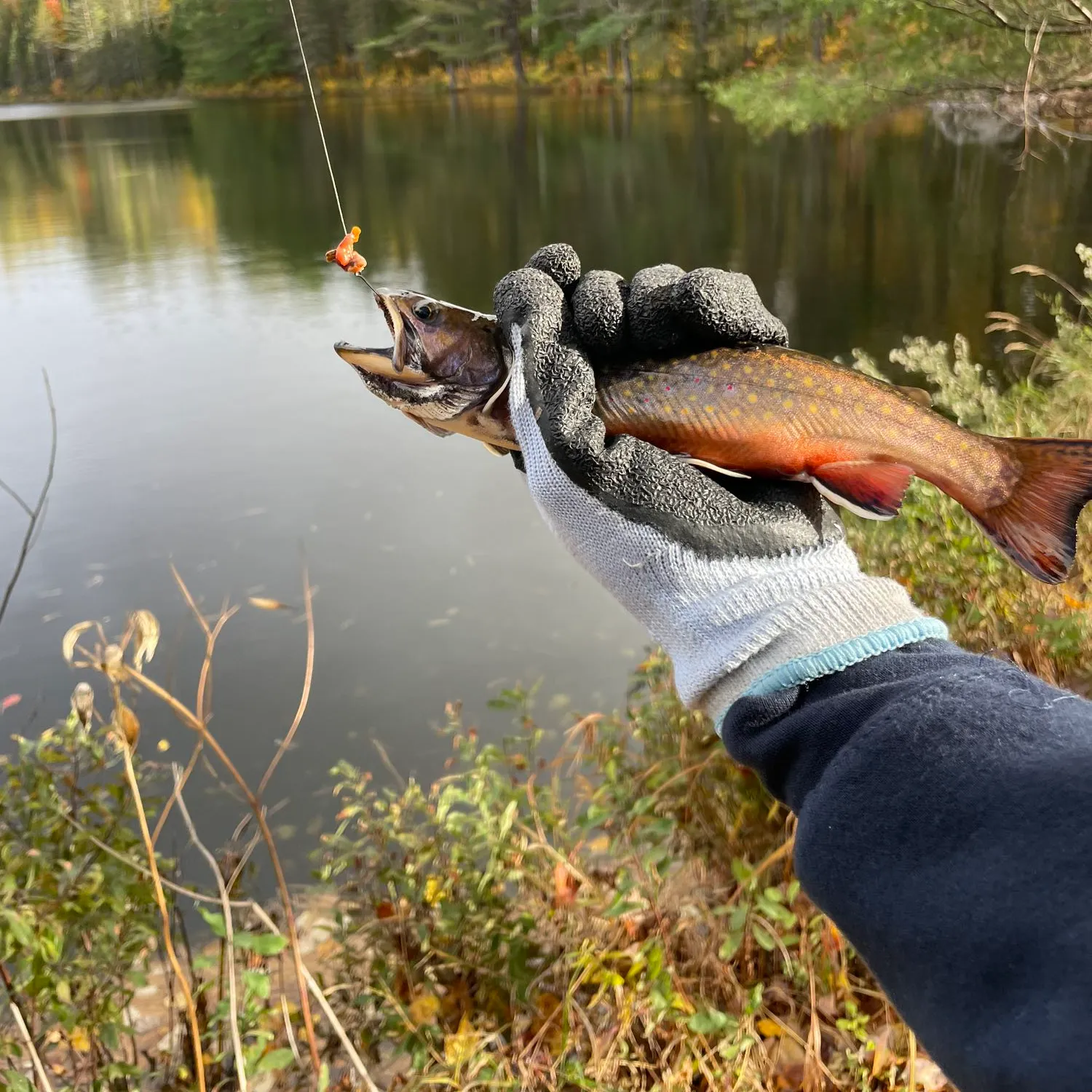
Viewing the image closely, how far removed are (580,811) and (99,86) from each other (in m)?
58.6

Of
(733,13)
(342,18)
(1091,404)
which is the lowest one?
(1091,404)

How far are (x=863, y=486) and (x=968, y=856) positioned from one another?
1.19m

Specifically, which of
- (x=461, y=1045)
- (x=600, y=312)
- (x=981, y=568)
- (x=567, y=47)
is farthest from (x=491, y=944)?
(x=567, y=47)

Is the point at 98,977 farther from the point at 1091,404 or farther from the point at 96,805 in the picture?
the point at 1091,404

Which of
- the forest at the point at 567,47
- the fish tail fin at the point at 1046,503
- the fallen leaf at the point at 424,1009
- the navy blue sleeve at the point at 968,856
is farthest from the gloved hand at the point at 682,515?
the forest at the point at 567,47

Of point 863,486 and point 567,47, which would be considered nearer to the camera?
point 863,486

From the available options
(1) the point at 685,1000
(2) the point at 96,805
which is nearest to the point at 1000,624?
(1) the point at 685,1000

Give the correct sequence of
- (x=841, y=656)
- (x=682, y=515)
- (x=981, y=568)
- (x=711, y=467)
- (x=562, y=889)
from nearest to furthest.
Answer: (x=841, y=656) → (x=682, y=515) → (x=711, y=467) → (x=562, y=889) → (x=981, y=568)

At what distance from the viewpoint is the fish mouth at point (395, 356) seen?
2.24m

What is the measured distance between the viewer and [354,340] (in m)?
12.0

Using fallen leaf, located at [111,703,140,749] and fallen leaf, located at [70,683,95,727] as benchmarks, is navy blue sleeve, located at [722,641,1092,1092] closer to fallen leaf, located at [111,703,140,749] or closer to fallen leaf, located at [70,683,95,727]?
fallen leaf, located at [111,703,140,749]

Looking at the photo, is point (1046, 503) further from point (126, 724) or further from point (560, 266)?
point (126, 724)

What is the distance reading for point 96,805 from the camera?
2807 millimetres

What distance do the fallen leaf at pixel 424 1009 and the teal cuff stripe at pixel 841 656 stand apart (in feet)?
6.33
